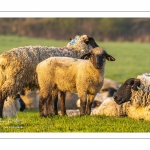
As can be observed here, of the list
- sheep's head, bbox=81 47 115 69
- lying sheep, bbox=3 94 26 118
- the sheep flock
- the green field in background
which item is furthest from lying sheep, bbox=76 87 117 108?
the green field in background

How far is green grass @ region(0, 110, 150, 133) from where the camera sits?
1095 cm

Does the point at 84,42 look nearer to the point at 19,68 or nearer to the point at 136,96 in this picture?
the point at 19,68

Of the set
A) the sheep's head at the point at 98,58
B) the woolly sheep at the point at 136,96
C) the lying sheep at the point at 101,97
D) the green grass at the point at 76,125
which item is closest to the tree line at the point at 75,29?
the lying sheep at the point at 101,97

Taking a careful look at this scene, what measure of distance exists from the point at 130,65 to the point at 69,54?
711 inches

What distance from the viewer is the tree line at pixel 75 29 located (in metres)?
27.3

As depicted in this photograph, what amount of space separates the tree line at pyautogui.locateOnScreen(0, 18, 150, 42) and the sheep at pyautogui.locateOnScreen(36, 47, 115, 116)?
1357cm

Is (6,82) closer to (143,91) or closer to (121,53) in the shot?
(143,91)

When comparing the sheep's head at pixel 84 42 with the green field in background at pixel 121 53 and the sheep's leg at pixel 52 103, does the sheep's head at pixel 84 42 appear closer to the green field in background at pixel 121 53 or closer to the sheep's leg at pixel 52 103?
the sheep's leg at pixel 52 103

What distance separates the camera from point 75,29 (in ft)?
97.3

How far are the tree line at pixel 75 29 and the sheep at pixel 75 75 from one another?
1357 cm

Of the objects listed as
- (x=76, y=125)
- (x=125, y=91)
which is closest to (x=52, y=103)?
(x=125, y=91)

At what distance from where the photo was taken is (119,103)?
42.3 feet
